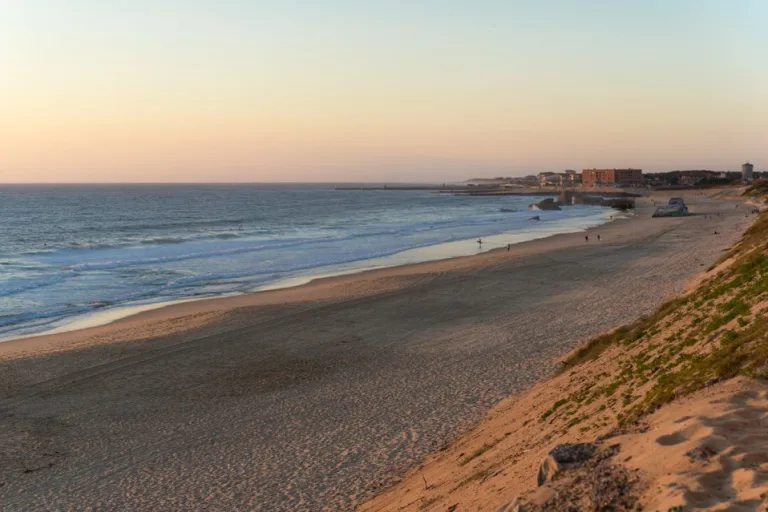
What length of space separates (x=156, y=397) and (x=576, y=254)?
3129 centimetres

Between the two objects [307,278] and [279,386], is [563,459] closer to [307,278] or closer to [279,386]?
[279,386]

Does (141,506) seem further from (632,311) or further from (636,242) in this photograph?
(636,242)

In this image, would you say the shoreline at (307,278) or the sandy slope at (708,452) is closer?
the sandy slope at (708,452)

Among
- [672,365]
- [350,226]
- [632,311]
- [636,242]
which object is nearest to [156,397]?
[672,365]

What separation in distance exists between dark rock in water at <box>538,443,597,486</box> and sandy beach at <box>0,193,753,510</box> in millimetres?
4635

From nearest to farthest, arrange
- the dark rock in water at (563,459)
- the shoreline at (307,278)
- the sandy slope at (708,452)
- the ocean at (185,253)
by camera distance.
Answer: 1. the sandy slope at (708,452)
2. the dark rock in water at (563,459)
3. the shoreline at (307,278)
4. the ocean at (185,253)

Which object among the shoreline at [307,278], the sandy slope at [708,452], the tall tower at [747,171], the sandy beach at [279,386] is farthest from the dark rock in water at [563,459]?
the tall tower at [747,171]

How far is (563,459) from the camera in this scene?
707 centimetres

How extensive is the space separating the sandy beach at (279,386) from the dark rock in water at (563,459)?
182 inches

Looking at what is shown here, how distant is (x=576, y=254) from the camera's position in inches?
1647

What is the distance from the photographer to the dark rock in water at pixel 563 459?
22.9 ft

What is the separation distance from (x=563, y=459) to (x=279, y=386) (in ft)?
37.1

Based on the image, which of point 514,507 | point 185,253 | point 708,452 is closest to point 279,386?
point 514,507

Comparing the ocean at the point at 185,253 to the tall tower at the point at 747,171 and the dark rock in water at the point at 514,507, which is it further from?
the tall tower at the point at 747,171
